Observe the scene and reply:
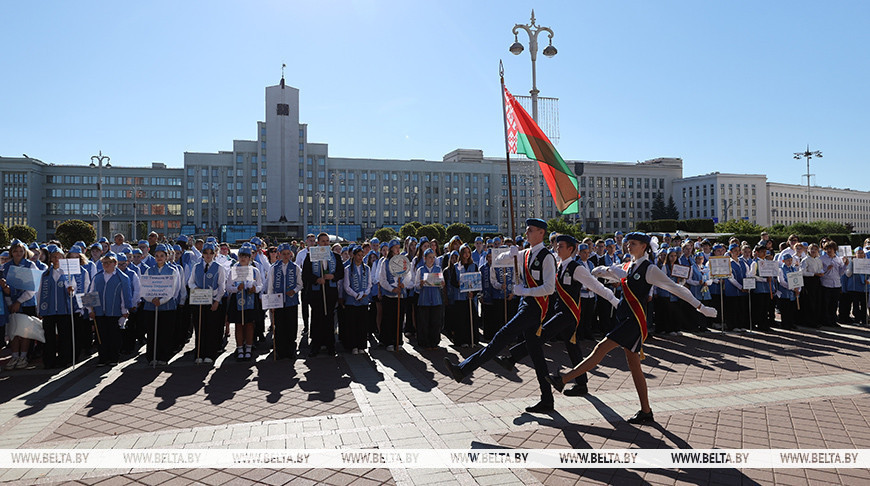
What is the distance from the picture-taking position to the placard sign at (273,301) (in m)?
9.21

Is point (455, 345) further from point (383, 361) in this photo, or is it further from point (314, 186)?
point (314, 186)

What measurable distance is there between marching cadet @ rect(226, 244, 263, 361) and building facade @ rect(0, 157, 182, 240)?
102347mm

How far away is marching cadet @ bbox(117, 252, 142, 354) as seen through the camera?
927 cm

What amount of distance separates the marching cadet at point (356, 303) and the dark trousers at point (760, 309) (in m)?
9.04

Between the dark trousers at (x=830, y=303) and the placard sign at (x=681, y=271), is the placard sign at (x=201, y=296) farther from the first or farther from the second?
the dark trousers at (x=830, y=303)

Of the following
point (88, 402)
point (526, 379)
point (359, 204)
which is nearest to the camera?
point (88, 402)

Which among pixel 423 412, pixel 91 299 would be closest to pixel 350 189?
pixel 91 299

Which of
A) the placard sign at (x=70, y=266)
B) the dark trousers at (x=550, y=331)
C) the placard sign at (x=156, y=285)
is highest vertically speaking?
the placard sign at (x=70, y=266)

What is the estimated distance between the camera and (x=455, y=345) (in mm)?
10477

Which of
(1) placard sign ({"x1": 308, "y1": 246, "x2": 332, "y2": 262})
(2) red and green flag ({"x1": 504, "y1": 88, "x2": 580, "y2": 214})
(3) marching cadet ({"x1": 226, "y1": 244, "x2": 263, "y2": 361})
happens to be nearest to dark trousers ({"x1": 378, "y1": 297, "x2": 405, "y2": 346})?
A: (1) placard sign ({"x1": 308, "y1": 246, "x2": 332, "y2": 262})

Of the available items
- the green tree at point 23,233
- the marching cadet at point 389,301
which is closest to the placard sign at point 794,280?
the marching cadet at point 389,301

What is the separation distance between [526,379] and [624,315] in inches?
92.5

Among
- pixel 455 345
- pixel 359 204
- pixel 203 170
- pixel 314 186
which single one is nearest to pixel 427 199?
pixel 359 204

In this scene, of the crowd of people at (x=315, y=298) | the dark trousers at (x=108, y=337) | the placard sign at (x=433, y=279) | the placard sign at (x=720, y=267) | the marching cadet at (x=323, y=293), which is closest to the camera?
the crowd of people at (x=315, y=298)
